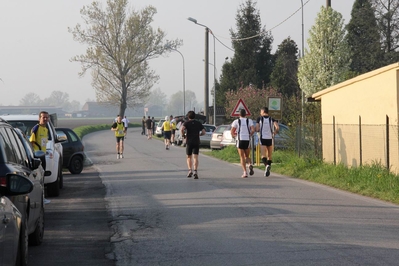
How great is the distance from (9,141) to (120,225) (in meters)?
3.07

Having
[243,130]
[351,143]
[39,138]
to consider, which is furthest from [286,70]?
[39,138]

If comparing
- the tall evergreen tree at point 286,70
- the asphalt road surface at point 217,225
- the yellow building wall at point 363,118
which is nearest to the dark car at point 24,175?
the asphalt road surface at point 217,225

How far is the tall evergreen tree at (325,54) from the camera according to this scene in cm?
4794

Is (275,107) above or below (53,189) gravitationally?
above

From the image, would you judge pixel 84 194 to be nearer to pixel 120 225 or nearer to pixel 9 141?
pixel 120 225

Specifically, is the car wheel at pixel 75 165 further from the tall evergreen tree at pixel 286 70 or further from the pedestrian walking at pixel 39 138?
the tall evergreen tree at pixel 286 70

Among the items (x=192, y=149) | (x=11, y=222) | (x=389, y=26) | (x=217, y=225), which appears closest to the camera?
(x=11, y=222)

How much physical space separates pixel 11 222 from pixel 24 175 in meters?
1.75

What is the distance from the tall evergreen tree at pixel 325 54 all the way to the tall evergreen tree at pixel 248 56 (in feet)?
74.2

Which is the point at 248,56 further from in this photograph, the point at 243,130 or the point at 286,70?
the point at 243,130

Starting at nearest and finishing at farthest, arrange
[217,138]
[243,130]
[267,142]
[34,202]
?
[34,202]
[243,130]
[267,142]
[217,138]

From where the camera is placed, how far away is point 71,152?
21406 millimetres

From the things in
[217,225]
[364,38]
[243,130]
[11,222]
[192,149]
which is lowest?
[217,225]

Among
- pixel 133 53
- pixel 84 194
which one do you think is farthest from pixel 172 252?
pixel 133 53
